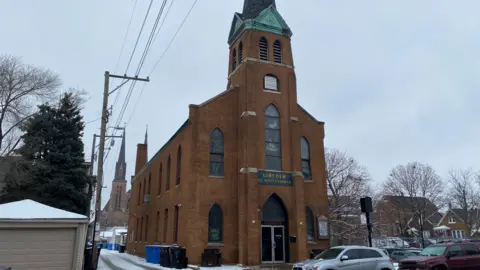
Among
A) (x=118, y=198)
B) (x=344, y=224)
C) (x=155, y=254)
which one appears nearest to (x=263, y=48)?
(x=155, y=254)

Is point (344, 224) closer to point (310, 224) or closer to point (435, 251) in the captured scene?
point (310, 224)

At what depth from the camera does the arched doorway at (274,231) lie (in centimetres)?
2244

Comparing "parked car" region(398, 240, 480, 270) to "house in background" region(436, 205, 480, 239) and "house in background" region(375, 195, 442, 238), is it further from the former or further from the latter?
"house in background" region(436, 205, 480, 239)

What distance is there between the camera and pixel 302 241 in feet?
73.7

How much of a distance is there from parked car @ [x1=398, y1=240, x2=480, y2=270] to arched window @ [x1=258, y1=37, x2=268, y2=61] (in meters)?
15.5

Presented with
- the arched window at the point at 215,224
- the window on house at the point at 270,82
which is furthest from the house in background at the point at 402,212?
the arched window at the point at 215,224

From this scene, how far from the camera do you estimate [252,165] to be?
2294 cm

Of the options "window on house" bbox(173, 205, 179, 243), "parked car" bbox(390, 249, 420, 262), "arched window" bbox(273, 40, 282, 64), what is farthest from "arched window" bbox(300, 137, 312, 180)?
"window on house" bbox(173, 205, 179, 243)

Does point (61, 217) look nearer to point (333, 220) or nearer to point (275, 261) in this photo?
point (275, 261)

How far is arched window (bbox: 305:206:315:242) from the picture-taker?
24312mm

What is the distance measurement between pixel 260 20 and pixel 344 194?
24.7 m

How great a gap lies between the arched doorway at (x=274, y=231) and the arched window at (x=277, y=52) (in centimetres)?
942

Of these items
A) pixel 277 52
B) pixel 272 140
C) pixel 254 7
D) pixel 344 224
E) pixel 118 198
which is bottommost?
pixel 344 224

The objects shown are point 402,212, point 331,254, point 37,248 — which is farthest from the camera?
point 402,212
